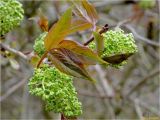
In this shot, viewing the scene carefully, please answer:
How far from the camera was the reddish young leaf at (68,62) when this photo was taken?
0.96 metres

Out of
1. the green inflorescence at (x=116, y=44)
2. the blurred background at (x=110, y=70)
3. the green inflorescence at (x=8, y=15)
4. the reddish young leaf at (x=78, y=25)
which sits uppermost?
the blurred background at (x=110, y=70)

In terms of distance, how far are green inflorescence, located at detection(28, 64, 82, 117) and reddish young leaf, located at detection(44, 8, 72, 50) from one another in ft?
0.26

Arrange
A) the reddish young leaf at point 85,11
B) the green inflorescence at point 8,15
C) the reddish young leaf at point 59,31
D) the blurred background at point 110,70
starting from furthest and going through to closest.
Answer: the blurred background at point 110,70
the green inflorescence at point 8,15
the reddish young leaf at point 85,11
the reddish young leaf at point 59,31

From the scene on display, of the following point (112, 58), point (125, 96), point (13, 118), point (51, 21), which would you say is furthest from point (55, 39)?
point (13, 118)

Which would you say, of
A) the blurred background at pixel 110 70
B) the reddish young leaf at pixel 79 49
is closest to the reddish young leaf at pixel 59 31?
the reddish young leaf at pixel 79 49

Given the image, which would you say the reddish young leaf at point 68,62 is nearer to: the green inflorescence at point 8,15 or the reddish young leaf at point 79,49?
the reddish young leaf at point 79,49

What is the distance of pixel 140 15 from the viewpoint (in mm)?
3547

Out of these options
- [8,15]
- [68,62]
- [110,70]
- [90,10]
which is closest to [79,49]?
[68,62]

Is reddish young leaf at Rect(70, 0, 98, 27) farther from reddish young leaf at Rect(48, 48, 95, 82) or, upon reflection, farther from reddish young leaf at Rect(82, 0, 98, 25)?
reddish young leaf at Rect(48, 48, 95, 82)

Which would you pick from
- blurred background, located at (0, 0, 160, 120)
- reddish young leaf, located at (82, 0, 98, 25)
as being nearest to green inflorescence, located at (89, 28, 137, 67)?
reddish young leaf, located at (82, 0, 98, 25)

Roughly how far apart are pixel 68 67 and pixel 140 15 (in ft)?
8.74

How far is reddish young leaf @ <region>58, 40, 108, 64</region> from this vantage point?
96 centimetres

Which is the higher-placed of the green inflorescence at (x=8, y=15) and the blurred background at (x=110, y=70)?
the blurred background at (x=110, y=70)

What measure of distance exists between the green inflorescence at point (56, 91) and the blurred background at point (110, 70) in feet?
2.28
